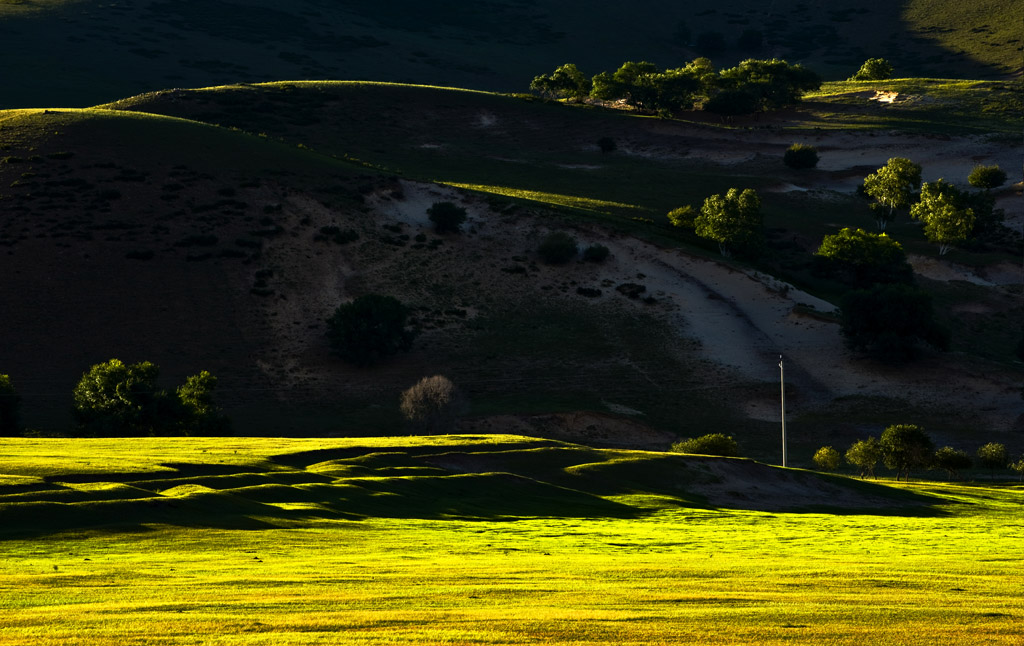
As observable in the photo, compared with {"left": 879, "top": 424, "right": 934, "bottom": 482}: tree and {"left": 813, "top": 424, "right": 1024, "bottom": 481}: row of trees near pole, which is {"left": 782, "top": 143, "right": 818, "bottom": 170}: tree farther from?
{"left": 879, "top": 424, "right": 934, "bottom": 482}: tree

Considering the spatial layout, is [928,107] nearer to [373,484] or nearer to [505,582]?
[373,484]

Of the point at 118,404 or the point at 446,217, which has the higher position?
the point at 446,217

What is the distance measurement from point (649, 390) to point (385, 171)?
50.4 metres

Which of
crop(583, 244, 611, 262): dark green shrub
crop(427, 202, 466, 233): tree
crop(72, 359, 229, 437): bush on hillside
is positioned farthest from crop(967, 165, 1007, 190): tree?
crop(72, 359, 229, 437): bush on hillside

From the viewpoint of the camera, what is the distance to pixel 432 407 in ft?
228

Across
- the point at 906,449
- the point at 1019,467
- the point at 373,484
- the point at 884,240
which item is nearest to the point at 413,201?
the point at 884,240

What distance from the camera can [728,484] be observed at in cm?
5212

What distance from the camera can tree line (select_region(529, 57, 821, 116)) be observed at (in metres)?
160

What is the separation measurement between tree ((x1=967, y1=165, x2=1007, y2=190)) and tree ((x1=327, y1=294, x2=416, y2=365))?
264 ft

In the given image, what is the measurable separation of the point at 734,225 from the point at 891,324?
2397cm

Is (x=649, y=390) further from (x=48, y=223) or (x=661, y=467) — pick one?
(x=48, y=223)

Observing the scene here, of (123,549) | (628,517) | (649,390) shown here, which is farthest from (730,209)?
(123,549)

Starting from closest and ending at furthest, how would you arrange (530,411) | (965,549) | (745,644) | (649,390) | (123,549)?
(745,644) < (123,549) < (965,549) < (530,411) < (649,390)

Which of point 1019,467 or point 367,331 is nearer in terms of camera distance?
point 1019,467
